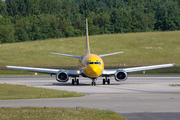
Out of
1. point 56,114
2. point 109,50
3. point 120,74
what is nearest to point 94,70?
point 120,74

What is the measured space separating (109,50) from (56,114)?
117 metres

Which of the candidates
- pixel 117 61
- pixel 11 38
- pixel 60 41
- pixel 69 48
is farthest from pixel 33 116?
pixel 11 38

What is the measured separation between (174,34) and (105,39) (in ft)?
112

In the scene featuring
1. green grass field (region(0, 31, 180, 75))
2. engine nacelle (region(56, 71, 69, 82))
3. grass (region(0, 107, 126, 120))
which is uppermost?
green grass field (region(0, 31, 180, 75))

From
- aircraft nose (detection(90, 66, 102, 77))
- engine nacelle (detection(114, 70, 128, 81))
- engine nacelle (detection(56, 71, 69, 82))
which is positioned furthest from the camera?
engine nacelle (detection(114, 70, 128, 81))

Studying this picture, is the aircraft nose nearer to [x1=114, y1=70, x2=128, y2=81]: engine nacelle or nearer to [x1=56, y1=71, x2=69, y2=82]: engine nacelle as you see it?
[x1=114, y1=70, x2=128, y2=81]: engine nacelle

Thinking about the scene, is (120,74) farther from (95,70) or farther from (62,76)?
(62,76)

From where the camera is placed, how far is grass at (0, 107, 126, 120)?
1758 centimetres

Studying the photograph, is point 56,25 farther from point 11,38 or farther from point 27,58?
point 27,58

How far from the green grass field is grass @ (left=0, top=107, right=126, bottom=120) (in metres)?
85.5

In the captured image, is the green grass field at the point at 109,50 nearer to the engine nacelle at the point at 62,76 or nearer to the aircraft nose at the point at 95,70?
the engine nacelle at the point at 62,76

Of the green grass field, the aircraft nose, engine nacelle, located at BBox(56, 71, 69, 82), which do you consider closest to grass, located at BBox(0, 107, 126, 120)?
the aircraft nose

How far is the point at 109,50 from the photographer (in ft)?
444

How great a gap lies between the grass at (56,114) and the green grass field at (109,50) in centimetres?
8554
